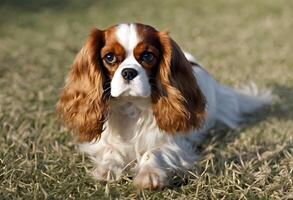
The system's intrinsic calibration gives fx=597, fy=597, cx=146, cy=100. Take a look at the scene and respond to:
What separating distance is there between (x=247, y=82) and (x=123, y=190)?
2.78 m

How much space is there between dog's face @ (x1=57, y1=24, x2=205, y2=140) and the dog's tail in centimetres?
125

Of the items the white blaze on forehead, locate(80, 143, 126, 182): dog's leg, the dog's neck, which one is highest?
the white blaze on forehead

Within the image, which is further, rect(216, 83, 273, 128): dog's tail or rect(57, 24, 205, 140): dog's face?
rect(216, 83, 273, 128): dog's tail

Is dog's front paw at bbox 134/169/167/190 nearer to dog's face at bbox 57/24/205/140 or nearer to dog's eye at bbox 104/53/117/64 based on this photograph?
dog's face at bbox 57/24/205/140

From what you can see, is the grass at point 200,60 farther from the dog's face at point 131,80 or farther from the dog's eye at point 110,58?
the dog's eye at point 110,58

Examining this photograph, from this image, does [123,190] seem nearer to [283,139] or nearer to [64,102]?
[64,102]

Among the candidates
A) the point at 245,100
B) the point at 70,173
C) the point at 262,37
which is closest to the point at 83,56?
the point at 70,173

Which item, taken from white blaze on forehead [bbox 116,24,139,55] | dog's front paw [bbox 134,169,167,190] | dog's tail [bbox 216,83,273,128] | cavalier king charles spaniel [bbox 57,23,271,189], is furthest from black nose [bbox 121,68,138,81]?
dog's tail [bbox 216,83,273,128]

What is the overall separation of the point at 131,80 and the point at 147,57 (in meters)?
0.22

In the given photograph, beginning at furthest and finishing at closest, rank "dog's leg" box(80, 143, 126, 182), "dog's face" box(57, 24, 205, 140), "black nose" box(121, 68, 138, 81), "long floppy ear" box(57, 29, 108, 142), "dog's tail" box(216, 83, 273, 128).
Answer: "dog's tail" box(216, 83, 273, 128) < "dog's leg" box(80, 143, 126, 182) < "long floppy ear" box(57, 29, 108, 142) < "dog's face" box(57, 24, 205, 140) < "black nose" box(121, 68, 138, 81)

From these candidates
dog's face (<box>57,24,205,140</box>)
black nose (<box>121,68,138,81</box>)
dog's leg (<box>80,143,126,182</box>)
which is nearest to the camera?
black nose (<box>121,68,138,81</box>)

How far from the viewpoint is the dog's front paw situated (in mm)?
3486

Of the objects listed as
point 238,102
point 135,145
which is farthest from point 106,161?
point 238,102

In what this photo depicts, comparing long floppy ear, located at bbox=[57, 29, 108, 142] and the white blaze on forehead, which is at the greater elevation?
the white blaze on forehead
